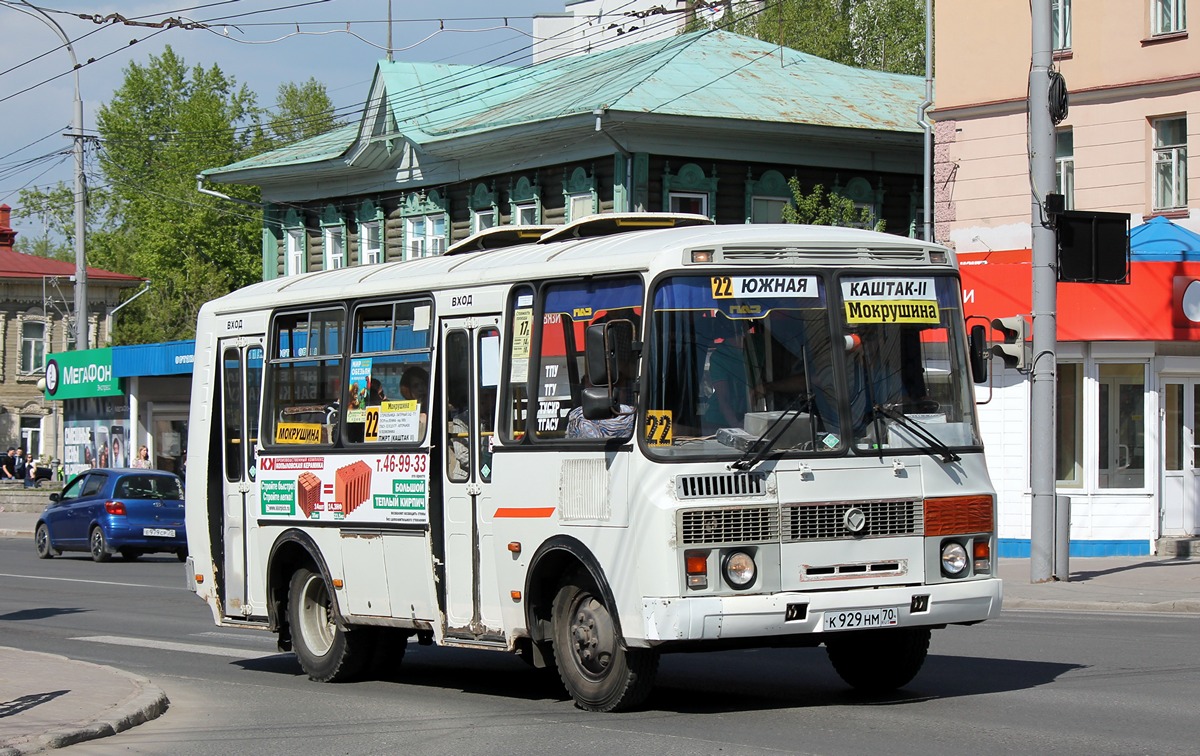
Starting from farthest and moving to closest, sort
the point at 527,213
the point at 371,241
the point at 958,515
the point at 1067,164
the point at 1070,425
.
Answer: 1. the point at 371,241
2. the point at 527,213
3. the point at 1067,164
4. the point at 1070,425
5. the point at 958,515

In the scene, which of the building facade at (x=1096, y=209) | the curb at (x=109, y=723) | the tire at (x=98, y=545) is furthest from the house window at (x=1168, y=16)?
the curb at (x=109, y=723)

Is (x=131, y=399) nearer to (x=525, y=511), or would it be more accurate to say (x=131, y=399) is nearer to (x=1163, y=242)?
(x=1163, y=242)

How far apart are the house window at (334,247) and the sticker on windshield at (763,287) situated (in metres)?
35.0

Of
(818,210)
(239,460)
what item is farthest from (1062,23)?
(239,460)

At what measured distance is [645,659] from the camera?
10117 mm

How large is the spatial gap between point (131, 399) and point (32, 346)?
33819 mm

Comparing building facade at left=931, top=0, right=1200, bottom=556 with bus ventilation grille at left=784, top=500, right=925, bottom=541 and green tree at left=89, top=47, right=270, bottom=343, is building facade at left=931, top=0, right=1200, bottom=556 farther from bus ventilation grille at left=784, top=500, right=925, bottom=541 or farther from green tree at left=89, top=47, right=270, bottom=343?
green tree at left=89, top=47, right=270, bottom=343

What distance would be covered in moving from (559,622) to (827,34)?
2058 inches

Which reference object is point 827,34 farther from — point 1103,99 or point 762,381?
point 762,381

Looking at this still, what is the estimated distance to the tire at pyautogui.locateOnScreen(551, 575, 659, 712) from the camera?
1010cm

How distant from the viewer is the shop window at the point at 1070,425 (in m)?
25.7

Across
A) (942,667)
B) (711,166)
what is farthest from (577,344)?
(711,166)

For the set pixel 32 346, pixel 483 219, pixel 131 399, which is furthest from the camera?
pixel 32 346

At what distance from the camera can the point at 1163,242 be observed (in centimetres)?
2584
